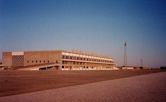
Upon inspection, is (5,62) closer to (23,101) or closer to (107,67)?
(107,67)

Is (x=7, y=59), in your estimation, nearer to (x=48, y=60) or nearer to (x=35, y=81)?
(x=48, y=60)

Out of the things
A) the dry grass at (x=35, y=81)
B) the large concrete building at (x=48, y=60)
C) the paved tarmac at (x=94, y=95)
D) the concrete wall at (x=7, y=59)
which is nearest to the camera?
the paved tarmac at (x=94, y=95)

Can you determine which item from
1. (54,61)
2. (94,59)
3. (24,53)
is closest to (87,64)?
(94,59)

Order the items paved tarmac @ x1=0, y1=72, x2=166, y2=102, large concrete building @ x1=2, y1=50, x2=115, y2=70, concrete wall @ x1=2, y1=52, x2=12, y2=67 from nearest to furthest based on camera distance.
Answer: paved tarmac @ x1=0, y1=72, x2=166, y2=102 < large concrete building @ x1=2, y1=50, x2=115, y2=70 < concrete wall @ x1=2, y1=52, x2=12, y2=67

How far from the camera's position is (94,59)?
412 feet

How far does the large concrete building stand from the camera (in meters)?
Result: 95.5

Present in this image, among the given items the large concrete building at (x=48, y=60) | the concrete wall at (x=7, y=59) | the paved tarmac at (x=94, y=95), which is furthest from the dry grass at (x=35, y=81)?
the concrete wall at (x=7, y=59)

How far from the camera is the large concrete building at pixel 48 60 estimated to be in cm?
9547

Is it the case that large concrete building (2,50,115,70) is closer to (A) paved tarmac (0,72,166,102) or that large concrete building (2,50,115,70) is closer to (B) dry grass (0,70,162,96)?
(B) dry grass (0,70,162,96)

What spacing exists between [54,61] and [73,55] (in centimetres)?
1164

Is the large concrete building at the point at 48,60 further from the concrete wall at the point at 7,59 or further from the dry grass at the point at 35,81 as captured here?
the dry grass at the point at 35,81

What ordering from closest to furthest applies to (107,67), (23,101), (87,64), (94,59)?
(23,101), (87,64), (94,59), (107,67)

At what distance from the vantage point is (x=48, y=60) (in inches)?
3942

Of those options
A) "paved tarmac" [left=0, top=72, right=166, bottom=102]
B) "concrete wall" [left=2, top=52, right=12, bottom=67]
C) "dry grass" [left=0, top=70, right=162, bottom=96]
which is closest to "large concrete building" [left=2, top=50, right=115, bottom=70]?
"concrete wall" [left=2, top=52, right=12, bottom=67]
